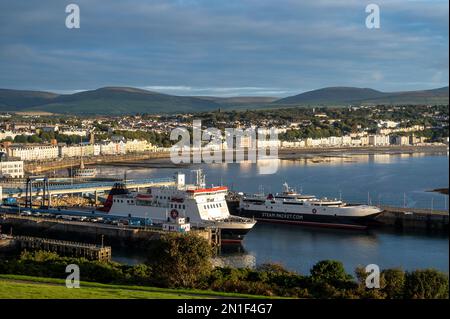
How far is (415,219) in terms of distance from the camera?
617 inches

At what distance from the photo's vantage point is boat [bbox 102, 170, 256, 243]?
13.6 metres

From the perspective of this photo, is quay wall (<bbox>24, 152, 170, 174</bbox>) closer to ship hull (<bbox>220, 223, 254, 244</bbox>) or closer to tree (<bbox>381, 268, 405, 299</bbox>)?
ship hull (<bbox>220, 223, 254, 244</bbox>)

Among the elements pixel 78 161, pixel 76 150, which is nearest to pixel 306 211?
pixel 78 161

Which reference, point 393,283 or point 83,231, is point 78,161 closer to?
point 83,231

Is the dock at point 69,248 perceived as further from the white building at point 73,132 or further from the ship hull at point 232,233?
the white building at point 73,132

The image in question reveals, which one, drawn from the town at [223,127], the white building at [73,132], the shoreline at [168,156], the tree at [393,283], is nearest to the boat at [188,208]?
the tree at [393,283]

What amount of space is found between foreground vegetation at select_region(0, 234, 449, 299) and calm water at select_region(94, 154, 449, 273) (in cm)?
285

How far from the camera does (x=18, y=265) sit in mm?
8188

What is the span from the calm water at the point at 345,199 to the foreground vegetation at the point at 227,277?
9.36ft

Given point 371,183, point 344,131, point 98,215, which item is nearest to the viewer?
point 98,215

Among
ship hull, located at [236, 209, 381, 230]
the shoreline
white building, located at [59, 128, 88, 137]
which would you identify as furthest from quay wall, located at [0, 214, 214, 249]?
white building, located at [59, 128, 88, 137]
